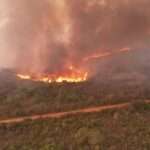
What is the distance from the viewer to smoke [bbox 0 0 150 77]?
58.6 meters

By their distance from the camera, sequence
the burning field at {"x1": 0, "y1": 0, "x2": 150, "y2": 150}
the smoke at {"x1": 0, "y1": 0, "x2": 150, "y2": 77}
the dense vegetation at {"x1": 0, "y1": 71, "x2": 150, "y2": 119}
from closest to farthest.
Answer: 1. the burning field at {"x1": 0, "y1": 0, "x2": 150, "y2": 150}
2. the dense vegetation at {"x1": 0, "y1": 71, "x2": 150, "y2": 119}
3. the smoke at {"x1": 0, "y1": 0, "x2": 150, "y2": 77}

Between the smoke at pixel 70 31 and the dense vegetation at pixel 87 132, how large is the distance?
770 inches

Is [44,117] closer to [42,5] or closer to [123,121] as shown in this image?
[123,121]

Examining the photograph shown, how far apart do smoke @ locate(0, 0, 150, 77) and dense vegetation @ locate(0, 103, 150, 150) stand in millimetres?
19547

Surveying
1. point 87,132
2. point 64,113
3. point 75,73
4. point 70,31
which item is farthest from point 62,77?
point 87,132

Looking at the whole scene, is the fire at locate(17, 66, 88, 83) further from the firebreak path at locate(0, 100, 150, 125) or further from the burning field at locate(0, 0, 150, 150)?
the firebreak path at locate(0, 100, 150, 125)

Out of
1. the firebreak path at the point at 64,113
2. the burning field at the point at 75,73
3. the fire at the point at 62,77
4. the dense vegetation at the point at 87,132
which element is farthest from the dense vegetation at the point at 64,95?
the fire at the point at 62,77

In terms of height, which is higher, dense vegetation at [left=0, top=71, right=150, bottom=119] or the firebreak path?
dense vegetation at [left=0, top=71, right=150, bottom=119]

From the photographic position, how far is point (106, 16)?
59.7 m

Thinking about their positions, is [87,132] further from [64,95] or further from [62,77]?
[62,77]

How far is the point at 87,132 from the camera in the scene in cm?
3406

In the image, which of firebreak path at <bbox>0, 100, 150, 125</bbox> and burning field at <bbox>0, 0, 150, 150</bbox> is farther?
firebreak path at <bbox>0, 100, 150, 125</bbox>

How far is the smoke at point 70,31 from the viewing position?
58.6 meters

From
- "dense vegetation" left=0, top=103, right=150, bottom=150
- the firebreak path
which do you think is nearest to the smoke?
the firebreak path
